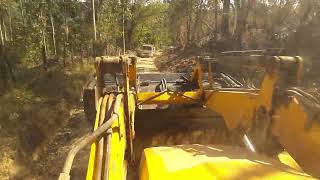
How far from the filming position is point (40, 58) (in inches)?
1053

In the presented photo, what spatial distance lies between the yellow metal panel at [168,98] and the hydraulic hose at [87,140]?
5.68 feet

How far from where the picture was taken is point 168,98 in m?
5.93

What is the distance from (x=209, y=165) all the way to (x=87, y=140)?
3.38ft

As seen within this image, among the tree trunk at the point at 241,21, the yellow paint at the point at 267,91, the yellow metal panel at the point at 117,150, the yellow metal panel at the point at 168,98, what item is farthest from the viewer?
the tree trunk at the point at 241,21

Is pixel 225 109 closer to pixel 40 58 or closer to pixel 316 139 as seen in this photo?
pixel 316 139

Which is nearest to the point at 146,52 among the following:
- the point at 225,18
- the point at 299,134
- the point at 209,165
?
the point at 225,18

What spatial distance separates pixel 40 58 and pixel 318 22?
61.1ft

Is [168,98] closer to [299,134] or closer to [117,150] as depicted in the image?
[117,150]

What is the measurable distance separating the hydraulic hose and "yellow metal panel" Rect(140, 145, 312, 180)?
1.56 feet

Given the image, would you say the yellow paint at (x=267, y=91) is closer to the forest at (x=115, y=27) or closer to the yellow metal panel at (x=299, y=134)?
the yellow metal panel at (x=299, y=134)

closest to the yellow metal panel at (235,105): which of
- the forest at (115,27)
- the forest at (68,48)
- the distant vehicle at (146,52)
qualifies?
the forest at (68,48)

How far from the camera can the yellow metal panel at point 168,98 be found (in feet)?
19.2

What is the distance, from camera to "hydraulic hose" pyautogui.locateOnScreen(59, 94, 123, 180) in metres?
2.58

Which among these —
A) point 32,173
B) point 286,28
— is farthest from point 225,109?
point 286,28
